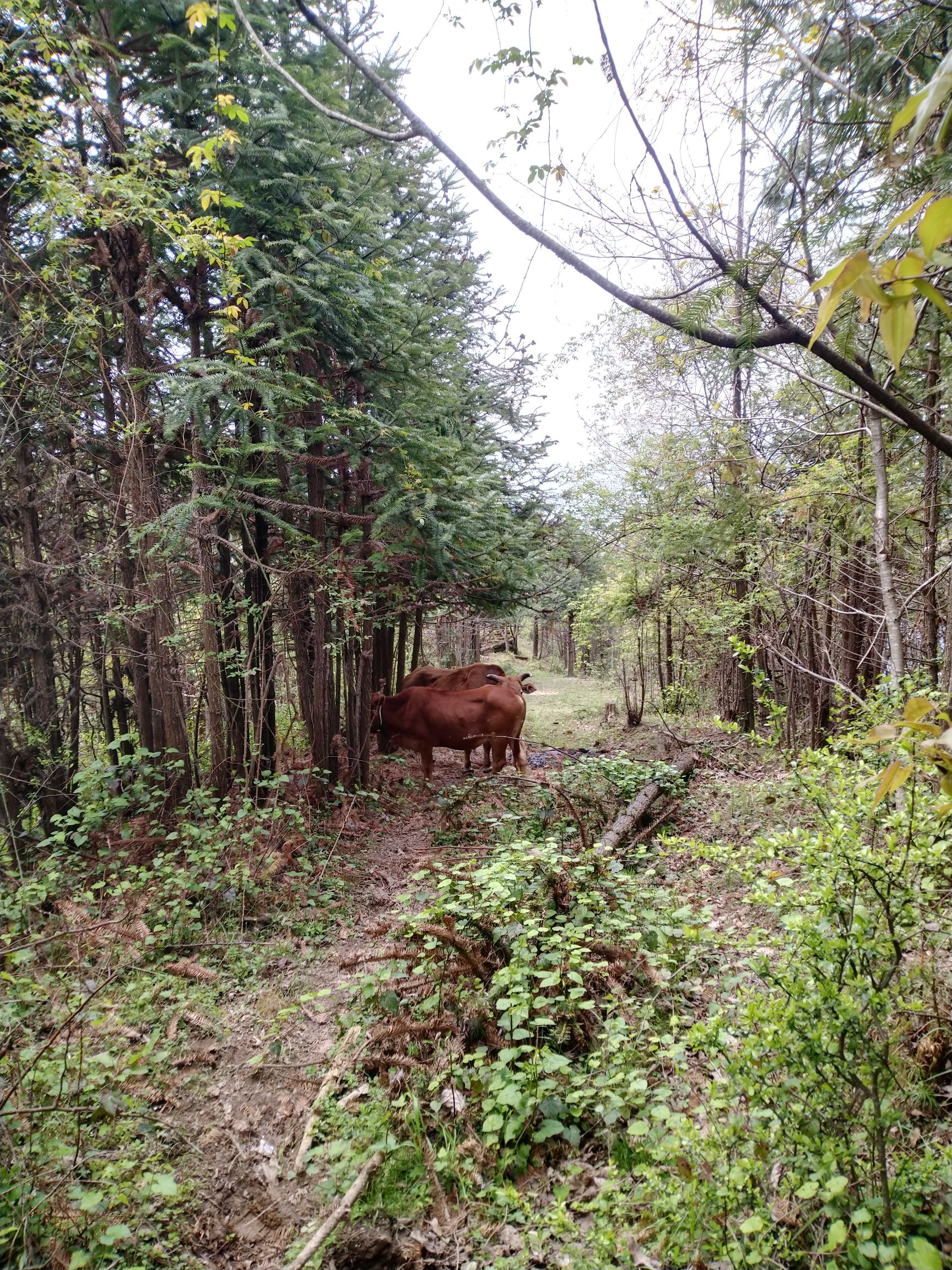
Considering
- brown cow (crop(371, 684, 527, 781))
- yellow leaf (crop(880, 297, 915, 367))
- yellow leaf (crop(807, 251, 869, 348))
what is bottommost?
brown cow (crop(371, 684, 527, 781))

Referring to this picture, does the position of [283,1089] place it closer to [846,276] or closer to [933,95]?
[846,276]

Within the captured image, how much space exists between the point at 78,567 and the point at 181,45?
4.99 metres

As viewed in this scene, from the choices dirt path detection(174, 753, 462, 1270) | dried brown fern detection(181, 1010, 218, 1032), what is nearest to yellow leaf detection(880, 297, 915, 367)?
dirt path detection(174, 753, 462, 1270)

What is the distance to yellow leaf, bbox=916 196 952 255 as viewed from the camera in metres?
0.79

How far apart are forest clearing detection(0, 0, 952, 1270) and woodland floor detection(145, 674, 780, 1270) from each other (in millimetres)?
30

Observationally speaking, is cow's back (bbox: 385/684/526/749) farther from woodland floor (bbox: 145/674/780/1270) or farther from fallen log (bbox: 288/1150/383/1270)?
fallen log (bbox: 288/1150/383/1270)

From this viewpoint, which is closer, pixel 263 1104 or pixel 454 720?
pixel 263 1104

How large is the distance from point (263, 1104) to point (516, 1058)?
144 cm

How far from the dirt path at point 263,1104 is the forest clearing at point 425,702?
25mm

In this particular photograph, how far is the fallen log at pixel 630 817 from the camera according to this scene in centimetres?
614

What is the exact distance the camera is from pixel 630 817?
21.8 feet

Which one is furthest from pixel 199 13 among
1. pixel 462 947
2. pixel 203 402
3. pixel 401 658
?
pixel 401 658

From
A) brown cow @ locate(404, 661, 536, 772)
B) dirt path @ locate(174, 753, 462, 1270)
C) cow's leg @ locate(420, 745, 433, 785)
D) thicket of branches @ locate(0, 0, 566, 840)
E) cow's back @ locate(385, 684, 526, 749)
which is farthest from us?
brown cow @ locate(404, 661, 536, 772)

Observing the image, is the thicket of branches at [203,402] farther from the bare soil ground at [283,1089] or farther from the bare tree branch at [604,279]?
the bare tree branch at [604,279]
